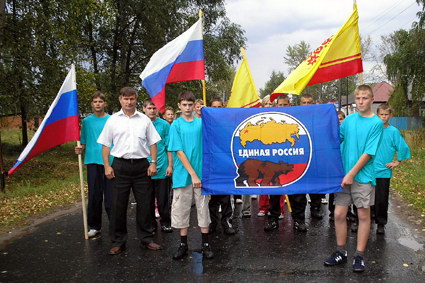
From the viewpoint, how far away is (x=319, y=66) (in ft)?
19.1

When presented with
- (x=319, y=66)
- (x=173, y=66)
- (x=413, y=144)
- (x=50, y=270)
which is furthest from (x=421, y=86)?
(x=50, y=270)

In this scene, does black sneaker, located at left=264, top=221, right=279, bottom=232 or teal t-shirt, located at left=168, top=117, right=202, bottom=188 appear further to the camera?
black sneaker, located at left=264, top=221, right=279, bottom=232

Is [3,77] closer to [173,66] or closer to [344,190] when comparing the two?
[173,66]

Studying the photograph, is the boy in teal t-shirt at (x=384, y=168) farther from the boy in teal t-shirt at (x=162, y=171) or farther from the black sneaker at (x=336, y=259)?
the boy in teal t-shirt at (x=162, y=171)

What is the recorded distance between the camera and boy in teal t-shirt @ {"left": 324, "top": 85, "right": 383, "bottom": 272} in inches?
160

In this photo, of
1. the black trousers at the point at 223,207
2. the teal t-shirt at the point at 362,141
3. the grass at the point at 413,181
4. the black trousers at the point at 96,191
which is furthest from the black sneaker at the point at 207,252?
the grass at the point at 413,181

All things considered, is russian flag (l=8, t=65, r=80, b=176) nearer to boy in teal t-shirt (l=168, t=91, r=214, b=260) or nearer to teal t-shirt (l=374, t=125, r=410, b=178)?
boy in teal t-shirt (l=168, t=91, r=214, b=260)

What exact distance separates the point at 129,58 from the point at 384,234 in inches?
756

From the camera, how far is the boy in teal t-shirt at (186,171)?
466cm

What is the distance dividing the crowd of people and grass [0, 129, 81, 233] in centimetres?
223

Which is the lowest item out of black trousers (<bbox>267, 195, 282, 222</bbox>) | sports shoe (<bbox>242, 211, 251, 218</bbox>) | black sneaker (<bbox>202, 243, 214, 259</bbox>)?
sports shoe (<bbox>242, 211, 251, 218</bbox>)

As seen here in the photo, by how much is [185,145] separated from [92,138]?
5.69 ft

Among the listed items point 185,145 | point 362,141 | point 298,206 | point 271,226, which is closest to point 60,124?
point 185,145

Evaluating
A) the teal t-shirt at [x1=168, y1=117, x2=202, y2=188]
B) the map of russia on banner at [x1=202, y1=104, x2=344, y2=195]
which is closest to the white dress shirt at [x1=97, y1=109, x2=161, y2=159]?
the teal t-shirt at [x1=168, y1=117, x2=202, y2=188]
